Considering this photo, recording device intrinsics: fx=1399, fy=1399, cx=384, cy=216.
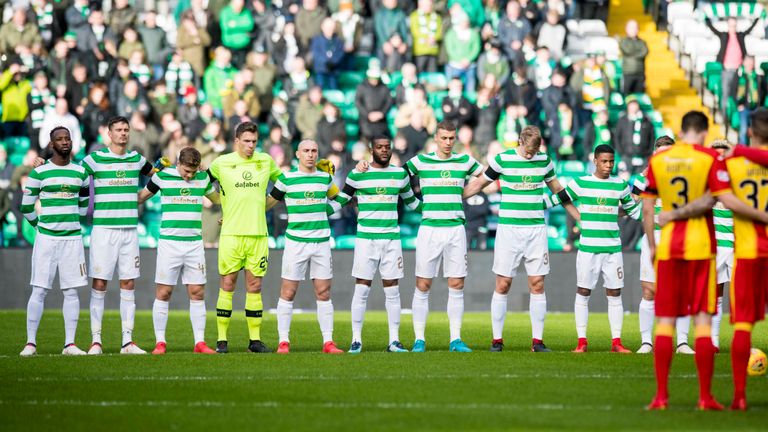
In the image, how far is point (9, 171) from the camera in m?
24.1

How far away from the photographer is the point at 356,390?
Result: 1184 centimetres

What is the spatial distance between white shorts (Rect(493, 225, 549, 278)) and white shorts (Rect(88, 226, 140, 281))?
3.96 m

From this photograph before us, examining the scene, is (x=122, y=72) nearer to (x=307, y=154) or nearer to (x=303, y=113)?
(x=303, y=113)

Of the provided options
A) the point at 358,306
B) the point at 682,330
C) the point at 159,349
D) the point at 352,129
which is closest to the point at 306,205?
the point at 358,306

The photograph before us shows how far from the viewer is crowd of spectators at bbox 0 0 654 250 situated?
2420 cm

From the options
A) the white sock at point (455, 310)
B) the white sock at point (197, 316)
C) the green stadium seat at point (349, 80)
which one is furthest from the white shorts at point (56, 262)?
the green stadium seat at point (349, 80)

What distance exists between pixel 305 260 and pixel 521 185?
2485 mm

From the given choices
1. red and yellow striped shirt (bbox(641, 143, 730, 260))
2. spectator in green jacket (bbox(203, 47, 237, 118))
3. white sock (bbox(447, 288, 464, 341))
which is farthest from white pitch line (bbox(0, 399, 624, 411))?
spectator in green jacket (bbox(203, 47, 237, 118))

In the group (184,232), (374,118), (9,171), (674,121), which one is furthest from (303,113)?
(184,232)

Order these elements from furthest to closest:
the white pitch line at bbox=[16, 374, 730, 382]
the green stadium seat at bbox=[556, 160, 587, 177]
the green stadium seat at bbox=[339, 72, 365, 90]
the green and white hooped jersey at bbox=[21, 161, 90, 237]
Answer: the green stadium seat at bbox=[339, 72, 365, 90]
the green stadium seat at bbox=[556, 160, 587, 177]
the green and white hooped jersey at bbox=[21, 161, 90, 237]
the white pitch line at bbox=[16, 374, 730, 382]

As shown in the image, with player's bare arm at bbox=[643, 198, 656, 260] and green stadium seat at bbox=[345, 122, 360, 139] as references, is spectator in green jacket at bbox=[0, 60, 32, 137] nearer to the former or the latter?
green stadium seat at bbox=[345, 122, 360, 139]

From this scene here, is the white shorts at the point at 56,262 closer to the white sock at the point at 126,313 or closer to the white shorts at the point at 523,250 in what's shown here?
the white sock at the point at 126,313

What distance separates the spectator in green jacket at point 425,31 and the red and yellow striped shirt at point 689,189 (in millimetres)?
15382

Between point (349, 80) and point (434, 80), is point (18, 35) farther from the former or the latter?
point (434, 80)
